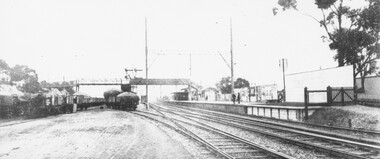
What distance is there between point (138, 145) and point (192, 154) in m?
2.55

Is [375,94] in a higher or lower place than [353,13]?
lower

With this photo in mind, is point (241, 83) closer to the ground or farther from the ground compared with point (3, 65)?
closer to the ground

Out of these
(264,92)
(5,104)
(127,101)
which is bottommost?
(127,101)

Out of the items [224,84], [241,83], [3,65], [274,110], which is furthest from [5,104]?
[224,84]

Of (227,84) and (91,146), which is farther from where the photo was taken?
(227,84)

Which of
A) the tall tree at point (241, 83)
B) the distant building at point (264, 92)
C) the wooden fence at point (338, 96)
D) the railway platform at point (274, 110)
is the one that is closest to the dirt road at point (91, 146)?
the railway platform at point (274, 110)

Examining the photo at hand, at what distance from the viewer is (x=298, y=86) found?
26125mm

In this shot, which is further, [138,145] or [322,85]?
[322,85]

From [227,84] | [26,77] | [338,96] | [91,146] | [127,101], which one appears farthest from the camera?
[227,84]

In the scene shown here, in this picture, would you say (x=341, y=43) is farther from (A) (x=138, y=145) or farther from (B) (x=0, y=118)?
(B) (x=0, y=118)

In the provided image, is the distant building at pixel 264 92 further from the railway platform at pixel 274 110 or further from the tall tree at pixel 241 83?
the tall tree at pixel 241 83

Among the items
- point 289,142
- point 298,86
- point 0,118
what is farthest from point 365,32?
point 0,118

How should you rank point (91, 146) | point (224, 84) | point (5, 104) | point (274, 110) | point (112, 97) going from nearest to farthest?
point (91, 146)
point (274, 110)
point (5, 104)
point (112, 97)
point (224, 84)

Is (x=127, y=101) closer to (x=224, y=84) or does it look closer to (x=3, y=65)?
(x=3, y=65)
